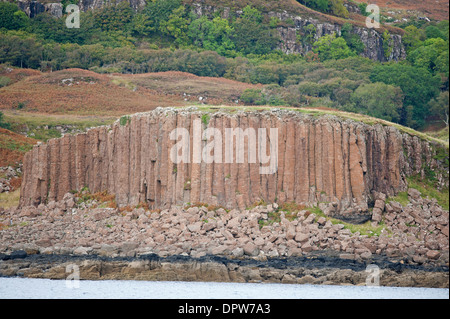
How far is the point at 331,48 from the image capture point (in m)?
107

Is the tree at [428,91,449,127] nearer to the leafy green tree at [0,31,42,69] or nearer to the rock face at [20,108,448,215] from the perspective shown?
the rock face at [20,108,448,215]

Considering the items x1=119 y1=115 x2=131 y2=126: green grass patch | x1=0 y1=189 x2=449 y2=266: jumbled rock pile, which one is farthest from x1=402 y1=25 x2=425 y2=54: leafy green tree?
x1=119 y1=115 x2=131 y2=126: green grass patch

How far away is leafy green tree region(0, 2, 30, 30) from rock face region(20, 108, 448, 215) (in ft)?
141

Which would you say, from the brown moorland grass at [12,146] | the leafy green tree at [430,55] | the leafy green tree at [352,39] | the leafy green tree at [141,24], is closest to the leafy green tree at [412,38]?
the leafy green tree at [430,55]

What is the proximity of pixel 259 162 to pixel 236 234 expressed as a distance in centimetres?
660

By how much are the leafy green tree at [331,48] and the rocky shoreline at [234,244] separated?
5055 cm

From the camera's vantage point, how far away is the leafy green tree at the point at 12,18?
3789 inches

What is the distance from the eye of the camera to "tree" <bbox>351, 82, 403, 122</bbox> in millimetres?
86375

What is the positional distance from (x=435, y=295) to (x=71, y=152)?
3150 centimetres

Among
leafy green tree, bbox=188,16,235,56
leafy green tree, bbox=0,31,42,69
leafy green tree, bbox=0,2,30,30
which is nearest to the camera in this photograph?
leafy green tree, bbox=0,31,42,69

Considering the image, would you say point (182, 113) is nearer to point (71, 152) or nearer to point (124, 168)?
point (124, 168)

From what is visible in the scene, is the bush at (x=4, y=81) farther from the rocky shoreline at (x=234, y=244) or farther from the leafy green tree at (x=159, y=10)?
the leafy green tree at (x=159, y=10)

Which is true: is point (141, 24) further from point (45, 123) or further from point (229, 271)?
point (229, 271)

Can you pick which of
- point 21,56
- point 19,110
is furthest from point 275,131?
point 21,56
